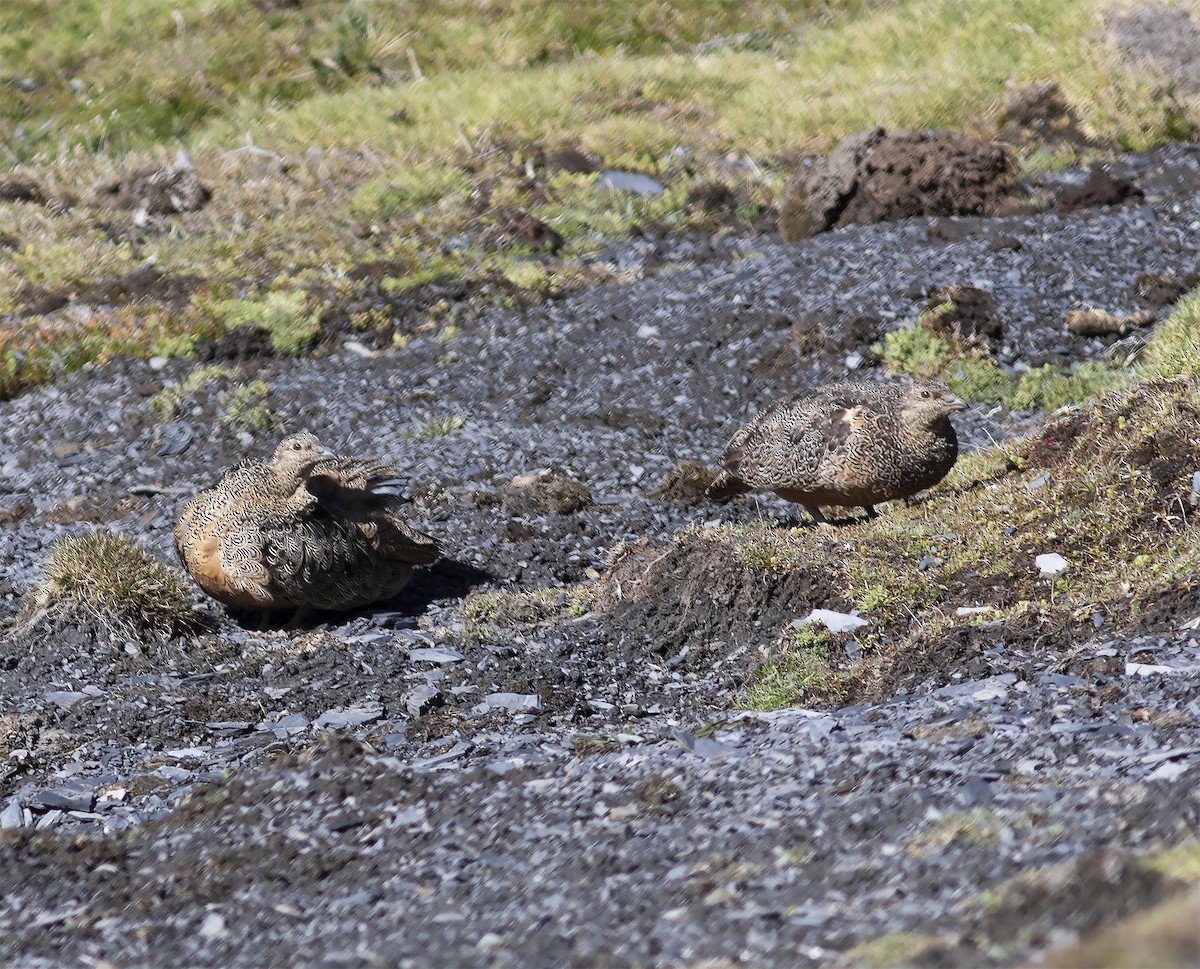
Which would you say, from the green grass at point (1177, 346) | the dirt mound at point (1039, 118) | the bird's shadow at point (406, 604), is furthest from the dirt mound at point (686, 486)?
the dirt mound at point (1039, 118)

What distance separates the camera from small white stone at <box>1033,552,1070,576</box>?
7395mm

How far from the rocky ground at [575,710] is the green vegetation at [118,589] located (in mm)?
120

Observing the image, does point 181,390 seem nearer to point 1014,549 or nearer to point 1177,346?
point 1014,549

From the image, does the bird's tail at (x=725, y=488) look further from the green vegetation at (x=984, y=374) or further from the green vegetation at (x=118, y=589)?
→ the green vegetation at (x=118, y=589)

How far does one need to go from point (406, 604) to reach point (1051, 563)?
3940mm

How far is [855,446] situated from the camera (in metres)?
8.78

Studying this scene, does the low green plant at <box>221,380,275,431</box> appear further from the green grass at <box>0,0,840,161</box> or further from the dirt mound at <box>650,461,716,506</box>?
the green grass at <box>0,0,840,161</box>

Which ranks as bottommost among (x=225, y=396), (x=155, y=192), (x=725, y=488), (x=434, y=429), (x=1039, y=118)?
(x=725, y=488)

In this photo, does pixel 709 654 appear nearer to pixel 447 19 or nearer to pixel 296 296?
pixel 296 296

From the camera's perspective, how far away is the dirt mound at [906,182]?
14.6m

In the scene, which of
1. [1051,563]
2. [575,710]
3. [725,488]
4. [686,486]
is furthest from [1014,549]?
[686,486]

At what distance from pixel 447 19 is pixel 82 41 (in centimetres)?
591

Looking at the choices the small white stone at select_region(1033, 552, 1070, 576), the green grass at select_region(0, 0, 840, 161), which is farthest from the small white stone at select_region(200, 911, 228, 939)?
the green grass at select_region(0, 0, 840, 161)

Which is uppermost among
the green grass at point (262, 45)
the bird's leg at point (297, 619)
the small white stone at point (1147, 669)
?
the green grass at point (262, 45)
